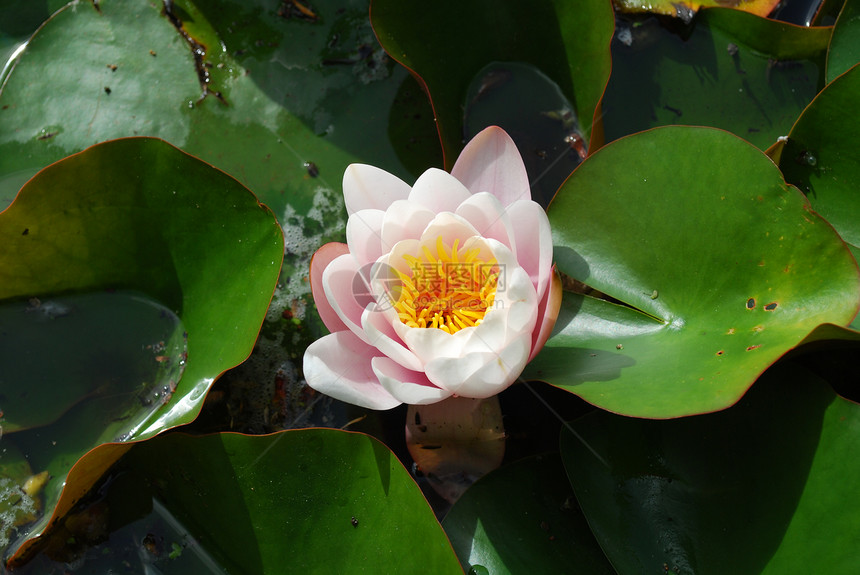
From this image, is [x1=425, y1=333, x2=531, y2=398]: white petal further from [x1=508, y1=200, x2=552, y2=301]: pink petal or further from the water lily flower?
[x1=508, y1=200, x2=552, y2=301]: pink petal

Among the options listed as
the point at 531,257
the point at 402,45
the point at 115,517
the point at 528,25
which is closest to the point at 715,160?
the point at 531,257

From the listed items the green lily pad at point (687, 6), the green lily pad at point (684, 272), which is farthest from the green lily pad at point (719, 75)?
the green lily pad at point (684, 272)

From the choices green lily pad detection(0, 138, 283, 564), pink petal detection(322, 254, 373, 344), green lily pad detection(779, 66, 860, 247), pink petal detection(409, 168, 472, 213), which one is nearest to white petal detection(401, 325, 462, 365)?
pink petal detection(322, 254, 373, 344)

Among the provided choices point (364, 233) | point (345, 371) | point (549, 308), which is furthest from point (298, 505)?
point (549, 308)

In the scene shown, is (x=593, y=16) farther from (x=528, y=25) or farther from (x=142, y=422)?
(x=142, y=422)

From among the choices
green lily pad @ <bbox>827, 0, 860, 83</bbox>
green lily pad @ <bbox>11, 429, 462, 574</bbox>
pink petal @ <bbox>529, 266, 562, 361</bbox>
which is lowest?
green lily pad @ <bbox>11, 429, 462, 574</bbox>

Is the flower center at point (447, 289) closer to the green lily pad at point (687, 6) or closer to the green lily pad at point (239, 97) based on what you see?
the green lily pad at point (239, 97)
